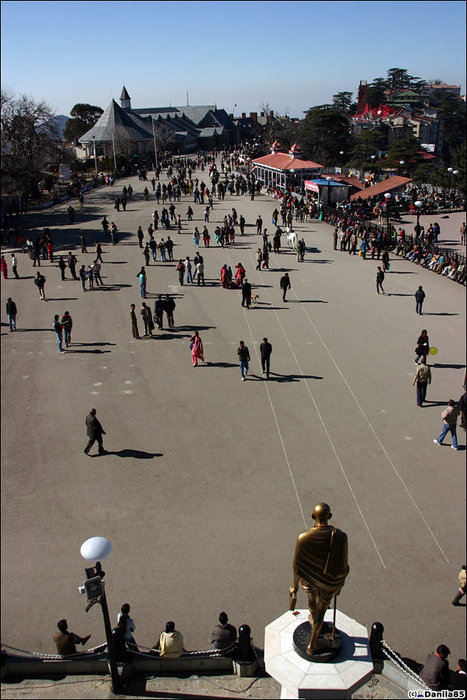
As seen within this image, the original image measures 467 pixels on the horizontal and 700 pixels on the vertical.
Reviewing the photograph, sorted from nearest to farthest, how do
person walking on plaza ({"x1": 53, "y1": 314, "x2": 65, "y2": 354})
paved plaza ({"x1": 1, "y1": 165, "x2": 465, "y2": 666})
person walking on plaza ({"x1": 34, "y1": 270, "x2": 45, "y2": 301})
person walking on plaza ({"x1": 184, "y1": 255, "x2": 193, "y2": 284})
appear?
1. paved plaza ({"x1": 1, "y1": 165, "x2": 465, "y2": 666})
2. person walking on plaza ({"x1": 53, "y1": 314, "x2": 65, "y2": 354})
3. person walking on plaza ({"x1": 34, "y1": 270, "x2": 45, "y2": 301})
4. person walking on plaza ({"x1": 184, "y1": 255, "x2": 193, "y2": 284})

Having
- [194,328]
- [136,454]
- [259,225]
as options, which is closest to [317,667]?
[136,454]

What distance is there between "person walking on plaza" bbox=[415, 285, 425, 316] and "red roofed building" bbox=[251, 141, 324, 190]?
2443 cm

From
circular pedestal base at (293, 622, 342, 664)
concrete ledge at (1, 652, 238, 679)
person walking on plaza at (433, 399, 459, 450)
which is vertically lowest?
concrete ledge at (1, 652, 238, 679)

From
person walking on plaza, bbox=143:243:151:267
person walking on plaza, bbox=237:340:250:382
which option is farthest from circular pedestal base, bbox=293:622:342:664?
person walking on plaza, bbox=143:243:151:267

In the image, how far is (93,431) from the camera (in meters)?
10.7

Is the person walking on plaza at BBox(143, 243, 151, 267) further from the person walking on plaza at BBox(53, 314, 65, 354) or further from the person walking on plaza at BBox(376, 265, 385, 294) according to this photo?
the person walking on plaza at BBox(376, 265, 385, 294)

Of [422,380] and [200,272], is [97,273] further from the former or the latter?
[422,380]

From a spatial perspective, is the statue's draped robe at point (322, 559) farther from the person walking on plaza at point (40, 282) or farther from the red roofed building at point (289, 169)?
the red roofed building at point (289, 169)

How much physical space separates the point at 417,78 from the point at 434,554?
16772 centimetres

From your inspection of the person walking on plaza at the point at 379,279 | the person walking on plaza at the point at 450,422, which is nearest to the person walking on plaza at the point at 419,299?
the person walking on plaza at the point at 379,279

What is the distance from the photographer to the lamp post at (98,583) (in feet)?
17.6

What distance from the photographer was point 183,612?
741 cm

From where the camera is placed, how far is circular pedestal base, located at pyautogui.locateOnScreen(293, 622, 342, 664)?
454cm

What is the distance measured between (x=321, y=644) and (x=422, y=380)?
341 inches
